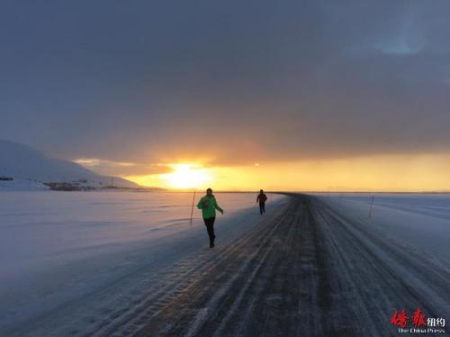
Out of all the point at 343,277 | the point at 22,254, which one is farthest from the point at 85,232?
the point at 343,277

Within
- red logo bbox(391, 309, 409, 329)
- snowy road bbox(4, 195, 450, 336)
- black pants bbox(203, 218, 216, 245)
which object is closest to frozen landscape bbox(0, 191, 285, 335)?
snowy road bbox(4, 195, 450, 336)

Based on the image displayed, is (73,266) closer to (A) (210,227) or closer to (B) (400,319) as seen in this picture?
(A) (210,227)

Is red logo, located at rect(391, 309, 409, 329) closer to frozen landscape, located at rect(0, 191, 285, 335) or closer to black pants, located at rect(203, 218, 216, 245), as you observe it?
frozen landscape, located at rect(0, 191, 285, 335)

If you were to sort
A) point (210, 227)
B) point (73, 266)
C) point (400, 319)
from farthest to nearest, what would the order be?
point (210, 227) → point (73, 266) → point (400, 319)

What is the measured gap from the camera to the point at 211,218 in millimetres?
12867

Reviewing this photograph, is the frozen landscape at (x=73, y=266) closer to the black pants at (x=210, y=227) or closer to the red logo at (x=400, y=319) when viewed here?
the black pants at (x=210, y=227)

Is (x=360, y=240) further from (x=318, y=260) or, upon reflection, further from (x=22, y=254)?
(x=22, y=254)

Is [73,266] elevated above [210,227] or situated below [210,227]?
below

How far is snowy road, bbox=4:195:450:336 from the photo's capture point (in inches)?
197

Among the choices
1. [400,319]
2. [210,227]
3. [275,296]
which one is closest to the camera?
[400,319]

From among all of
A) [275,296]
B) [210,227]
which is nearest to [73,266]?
[210,227]

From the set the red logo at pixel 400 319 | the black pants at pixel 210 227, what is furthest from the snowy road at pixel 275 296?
the black pants at pixel 210 227

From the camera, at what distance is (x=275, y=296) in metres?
6.38

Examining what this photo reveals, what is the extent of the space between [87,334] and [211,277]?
334cm
